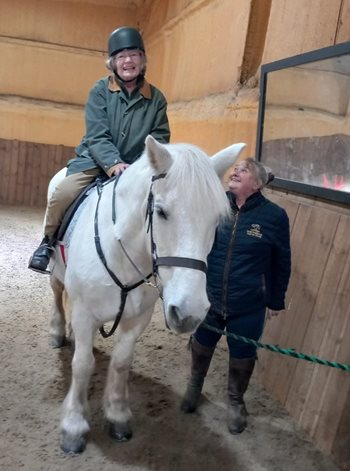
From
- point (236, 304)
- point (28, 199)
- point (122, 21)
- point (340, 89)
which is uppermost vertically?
point (122, 21)

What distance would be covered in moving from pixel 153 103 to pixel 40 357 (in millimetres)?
1790

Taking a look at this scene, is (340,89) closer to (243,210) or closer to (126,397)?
(243,210)

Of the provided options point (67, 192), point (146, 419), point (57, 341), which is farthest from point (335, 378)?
point (57, 341)

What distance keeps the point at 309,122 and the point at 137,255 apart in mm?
1541

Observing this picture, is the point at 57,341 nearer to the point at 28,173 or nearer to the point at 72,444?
the point at 72,444

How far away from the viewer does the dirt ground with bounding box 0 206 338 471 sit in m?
2.15

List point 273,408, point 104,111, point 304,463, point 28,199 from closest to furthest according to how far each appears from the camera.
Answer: point 304,463 < point 104,111 < point 273,408 < point 28,199

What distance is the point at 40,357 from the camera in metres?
→ 3.00

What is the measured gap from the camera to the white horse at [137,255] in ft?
5.06

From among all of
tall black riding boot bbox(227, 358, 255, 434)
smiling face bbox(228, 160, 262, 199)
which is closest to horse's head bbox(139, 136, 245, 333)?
smiling face bbox(228, 160, 262, 199)

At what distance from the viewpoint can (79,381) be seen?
86.7 inches

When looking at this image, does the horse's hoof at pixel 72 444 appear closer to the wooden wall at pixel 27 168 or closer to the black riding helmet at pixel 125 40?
the black riding helmet at pixel 125 40

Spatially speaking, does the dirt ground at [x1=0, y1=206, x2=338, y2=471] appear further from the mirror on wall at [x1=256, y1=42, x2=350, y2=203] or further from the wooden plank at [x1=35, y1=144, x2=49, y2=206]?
the wooden plank at [x1=35, y1=144, x2=49, y2=206]

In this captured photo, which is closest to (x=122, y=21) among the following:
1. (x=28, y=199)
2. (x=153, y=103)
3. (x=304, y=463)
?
(x=28, y=199)
